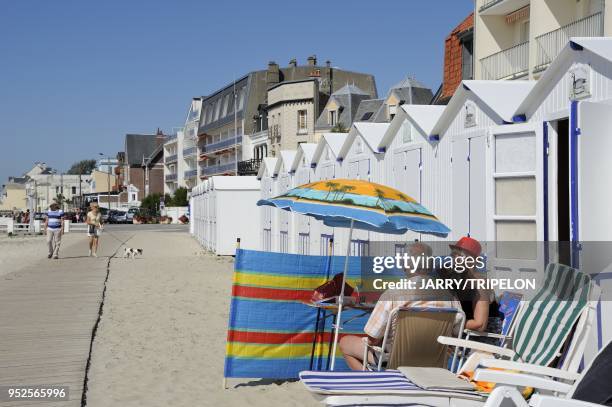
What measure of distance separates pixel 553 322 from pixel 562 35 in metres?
15.2

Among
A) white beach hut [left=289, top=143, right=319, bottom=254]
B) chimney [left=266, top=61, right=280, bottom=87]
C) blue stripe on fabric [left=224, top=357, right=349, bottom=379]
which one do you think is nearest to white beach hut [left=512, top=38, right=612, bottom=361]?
blue stripe on fabric [left=224, top=357, right=349, bottom=379]

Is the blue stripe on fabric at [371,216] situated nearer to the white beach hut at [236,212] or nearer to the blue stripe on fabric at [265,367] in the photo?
the blue stripe on fabric at [265,367]

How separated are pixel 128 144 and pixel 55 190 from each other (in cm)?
3243

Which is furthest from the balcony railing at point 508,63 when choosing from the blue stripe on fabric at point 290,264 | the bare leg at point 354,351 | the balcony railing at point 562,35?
the bare leg at point 354,351

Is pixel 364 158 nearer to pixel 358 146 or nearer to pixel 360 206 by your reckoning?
pixel 358 146

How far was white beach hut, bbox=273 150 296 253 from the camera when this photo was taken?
60.3 ft

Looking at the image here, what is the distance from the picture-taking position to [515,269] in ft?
24.5

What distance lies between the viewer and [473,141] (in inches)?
345

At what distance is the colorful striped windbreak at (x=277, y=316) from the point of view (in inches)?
256

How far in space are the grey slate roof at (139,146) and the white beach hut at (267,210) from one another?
3890 inches

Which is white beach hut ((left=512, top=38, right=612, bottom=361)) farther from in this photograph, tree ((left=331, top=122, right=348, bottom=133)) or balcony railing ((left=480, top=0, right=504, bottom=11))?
tree ((left=331, top=122, right=348, bottom=133))

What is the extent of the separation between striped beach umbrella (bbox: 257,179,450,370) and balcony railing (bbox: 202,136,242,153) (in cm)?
6054

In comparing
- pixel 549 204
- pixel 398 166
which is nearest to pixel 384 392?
pixel 549 204

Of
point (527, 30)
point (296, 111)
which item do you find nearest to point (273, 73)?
point (296, 111)
